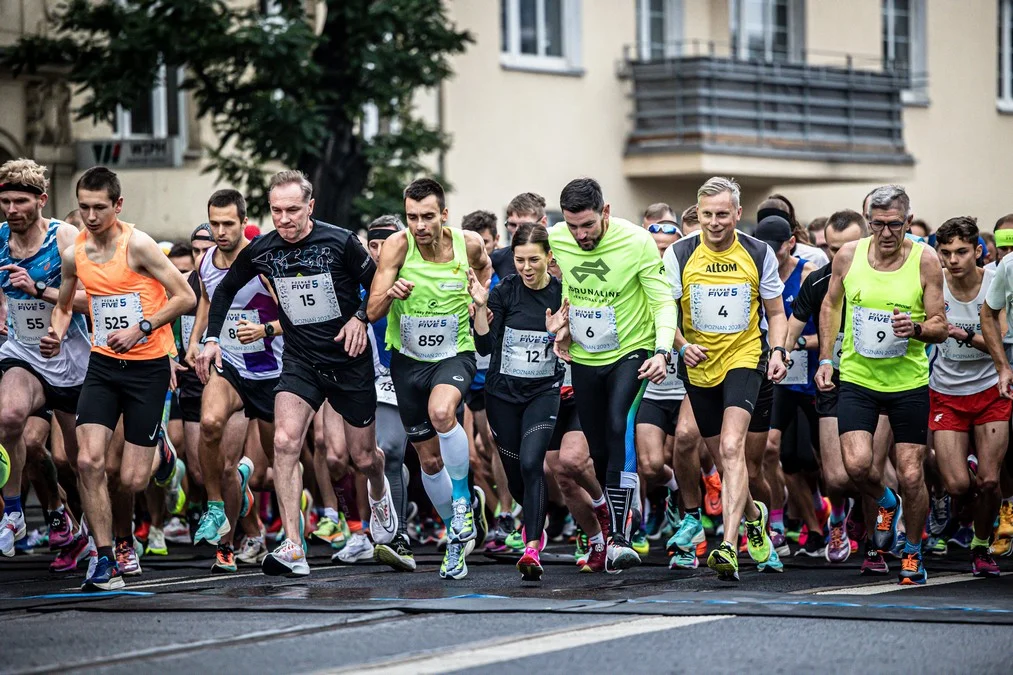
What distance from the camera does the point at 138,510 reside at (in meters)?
13.9

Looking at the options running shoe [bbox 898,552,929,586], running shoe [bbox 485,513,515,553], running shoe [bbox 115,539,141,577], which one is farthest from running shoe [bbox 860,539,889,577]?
running shoe [bbox 115,539,141,577]

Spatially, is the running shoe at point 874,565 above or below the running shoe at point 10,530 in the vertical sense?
below

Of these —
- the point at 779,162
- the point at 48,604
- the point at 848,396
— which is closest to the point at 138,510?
the point at 48,604

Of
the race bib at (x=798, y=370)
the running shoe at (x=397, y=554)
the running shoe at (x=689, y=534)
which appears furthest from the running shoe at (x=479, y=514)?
the race bib at (x=798, y=370)

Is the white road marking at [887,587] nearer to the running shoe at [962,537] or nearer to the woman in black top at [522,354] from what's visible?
the woman in black top at [522,354]

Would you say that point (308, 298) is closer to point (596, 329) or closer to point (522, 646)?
point (596, 329)

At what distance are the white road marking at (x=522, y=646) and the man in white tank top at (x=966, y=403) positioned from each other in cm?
354

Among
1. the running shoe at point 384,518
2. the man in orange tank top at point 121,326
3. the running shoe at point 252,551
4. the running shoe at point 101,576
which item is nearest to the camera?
the running shoe at point 101,576

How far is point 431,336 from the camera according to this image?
11.1 metres

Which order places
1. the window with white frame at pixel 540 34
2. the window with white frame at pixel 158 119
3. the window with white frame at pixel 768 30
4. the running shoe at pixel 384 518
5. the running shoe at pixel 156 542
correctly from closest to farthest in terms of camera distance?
1. the running shoe at pixel 384 518
2. the running shoe at pixel 156 542
3. the window with white frame at pixel 158 119
4. the window with white frame at pixel 540 34
5. the window with white frame at pixel 768 30

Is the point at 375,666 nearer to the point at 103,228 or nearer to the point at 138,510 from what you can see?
the point at 103,228

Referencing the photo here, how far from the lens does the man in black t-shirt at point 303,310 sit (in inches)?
429

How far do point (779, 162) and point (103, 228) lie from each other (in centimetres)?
1982

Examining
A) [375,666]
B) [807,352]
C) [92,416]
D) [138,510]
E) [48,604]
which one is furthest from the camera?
[138,510]
